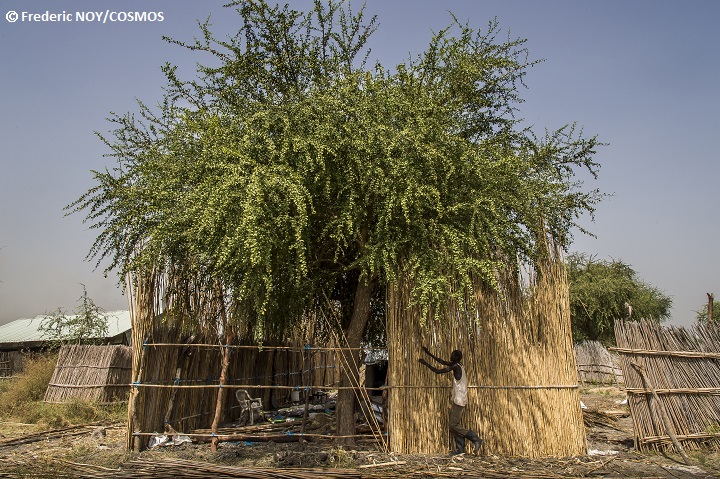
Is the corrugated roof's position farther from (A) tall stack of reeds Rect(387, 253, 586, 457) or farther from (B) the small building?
(A) tall stack of reeds Rect(387, 253, 586, 457)

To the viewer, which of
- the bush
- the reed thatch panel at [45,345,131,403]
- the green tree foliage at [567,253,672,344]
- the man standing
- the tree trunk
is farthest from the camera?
the green tree foliage at [567,253,672,344]

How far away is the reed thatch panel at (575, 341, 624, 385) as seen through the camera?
2169 centimetres

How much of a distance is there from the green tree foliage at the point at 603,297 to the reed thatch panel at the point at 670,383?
20682 millimetres

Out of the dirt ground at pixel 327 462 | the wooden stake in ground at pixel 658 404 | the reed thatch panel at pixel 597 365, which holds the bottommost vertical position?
the dirt ground at pixel 327 462

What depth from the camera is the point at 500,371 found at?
8547 mm

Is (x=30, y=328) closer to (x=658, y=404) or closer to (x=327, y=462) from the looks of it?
(x=327, y=462)

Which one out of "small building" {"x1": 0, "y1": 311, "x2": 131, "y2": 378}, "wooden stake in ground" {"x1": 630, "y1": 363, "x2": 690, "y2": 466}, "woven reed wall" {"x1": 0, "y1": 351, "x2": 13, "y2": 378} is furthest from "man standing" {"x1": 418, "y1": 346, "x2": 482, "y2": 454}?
"woven reed wall" {"x1": 0, "y1": 351, "x2": 13, "y2": 378}

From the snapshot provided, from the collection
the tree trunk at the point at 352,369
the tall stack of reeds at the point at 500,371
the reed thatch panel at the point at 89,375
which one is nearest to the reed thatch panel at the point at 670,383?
the tall stack of reeds at the point at 500,371

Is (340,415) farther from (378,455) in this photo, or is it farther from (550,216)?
(550,216)

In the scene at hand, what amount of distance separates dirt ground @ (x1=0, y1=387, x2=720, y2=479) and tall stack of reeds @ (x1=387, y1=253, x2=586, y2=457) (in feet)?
1.15

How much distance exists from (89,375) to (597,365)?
1795 cm

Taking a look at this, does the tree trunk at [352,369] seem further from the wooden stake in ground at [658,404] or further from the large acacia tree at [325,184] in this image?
the wooden stake in ground at [658,404]

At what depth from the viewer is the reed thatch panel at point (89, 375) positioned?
14359 millimetres

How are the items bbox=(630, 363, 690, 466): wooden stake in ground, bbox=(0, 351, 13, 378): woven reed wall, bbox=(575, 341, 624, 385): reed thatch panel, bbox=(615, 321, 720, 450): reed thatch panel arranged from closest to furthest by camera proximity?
bbox=(630, 363, 690, 466): wooden stake in ground → bbox=(615, 321, 720, 450): reed thatch panel → bbox=(0, 351, 13, 378): woven reed wall → bbox=(575, 341, 624, 385): reed thatch panel
